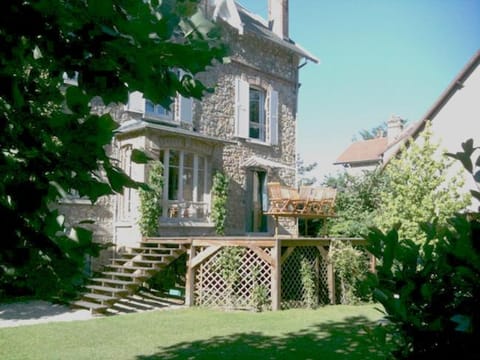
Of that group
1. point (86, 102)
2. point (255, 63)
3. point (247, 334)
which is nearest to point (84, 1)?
point (86, 102)

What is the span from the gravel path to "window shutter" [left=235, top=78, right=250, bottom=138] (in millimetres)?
8363

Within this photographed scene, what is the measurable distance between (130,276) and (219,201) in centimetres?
447

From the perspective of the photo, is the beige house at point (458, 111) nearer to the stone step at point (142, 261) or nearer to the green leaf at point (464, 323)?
the stone step at point (142, 261)

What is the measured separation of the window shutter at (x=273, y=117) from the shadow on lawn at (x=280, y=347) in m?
10.3

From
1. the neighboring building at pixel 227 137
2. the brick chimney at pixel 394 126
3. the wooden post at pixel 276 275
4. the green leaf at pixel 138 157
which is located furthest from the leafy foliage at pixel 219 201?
the brick chimney at pixel 394 126

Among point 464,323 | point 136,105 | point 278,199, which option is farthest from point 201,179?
point 464,323

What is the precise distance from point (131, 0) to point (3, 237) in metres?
0.81

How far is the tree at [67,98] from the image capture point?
4.18 feet

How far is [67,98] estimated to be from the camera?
4.18 ft

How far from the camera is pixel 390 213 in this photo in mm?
11141

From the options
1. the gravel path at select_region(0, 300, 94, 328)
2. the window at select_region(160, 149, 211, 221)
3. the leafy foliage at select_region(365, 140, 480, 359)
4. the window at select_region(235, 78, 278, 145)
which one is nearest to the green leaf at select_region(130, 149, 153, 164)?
the leafy foliage at select_region(365, 140, 480, 359)

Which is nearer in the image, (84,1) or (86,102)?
(86,102)

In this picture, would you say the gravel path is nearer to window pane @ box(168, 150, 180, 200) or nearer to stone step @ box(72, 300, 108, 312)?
stone step @ box(72, 300, 108, 312)

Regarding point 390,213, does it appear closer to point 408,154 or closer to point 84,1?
point 408,154
